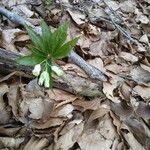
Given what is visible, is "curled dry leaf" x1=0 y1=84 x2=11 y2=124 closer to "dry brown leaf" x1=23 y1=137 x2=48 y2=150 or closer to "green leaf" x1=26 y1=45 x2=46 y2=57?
"dry brown leaf" x1=23 y1=137 x2=48 y2=150

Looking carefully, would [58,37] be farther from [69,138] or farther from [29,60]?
[69,138]

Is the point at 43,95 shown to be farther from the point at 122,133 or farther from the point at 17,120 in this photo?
the point at 122,133

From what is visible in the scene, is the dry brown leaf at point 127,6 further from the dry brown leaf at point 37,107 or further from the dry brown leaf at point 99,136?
the dry brown leaf at point 37,107

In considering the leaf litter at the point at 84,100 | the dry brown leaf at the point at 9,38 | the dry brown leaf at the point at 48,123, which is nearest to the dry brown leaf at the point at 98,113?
the leaf litter at the point at 84,100

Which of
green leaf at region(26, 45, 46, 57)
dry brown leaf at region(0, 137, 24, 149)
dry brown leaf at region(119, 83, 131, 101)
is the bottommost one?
dry brown leaf at region(0, 137, 24, 149)

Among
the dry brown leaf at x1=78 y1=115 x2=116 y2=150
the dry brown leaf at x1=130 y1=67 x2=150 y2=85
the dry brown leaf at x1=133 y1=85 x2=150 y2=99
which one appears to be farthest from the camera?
the dry brown leaf at x1=130 y1=67 x2=150 y2=85

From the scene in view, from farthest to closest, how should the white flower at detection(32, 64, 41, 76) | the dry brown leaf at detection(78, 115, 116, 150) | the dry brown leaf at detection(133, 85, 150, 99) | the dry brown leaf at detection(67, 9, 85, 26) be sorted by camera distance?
the dry brown leaf at detection(67, 9, 85, 26), the dry brown leaf at detection(133, 85, 150, 99), the dry brown leaf at detection(78, 115, 116, 150), the white flower at detection(32, 64, 41, 76)

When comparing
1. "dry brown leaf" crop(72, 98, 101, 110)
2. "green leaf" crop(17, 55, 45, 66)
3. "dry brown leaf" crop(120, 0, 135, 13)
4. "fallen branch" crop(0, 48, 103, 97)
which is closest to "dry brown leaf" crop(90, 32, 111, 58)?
"fallen branch" crop(0, 48, 103, 97)
